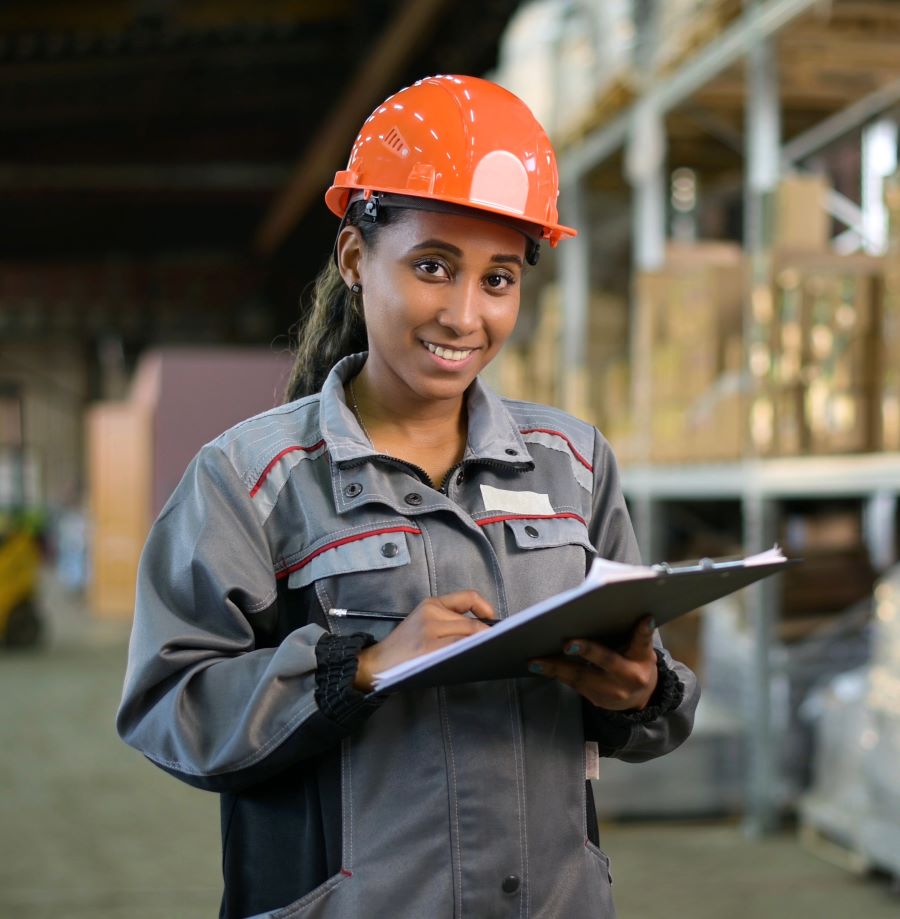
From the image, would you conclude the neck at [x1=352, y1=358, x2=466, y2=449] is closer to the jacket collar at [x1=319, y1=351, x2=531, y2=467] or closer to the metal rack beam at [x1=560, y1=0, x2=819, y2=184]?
the jacket collar at [x1=319, y1=351, x2=531, y2=467]

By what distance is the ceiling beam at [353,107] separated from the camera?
825cm

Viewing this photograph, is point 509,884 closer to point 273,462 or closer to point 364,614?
point 364,614

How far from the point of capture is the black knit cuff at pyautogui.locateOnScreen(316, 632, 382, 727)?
1.27 m

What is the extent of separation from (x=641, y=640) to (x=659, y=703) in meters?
0.14

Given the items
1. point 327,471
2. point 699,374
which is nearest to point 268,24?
point 699,374

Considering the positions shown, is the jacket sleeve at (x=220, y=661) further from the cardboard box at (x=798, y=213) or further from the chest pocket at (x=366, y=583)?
the cardboard box at (x=798, y=213)

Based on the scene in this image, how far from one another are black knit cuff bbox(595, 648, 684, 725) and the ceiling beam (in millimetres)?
6991

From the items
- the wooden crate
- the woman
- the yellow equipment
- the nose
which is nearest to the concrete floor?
the woman

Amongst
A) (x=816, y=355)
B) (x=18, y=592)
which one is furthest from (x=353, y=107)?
(x=816, y=355)

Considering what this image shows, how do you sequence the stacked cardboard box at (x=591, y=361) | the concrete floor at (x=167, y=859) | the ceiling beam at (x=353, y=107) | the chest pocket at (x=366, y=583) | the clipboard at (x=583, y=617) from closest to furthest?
the clipboard at (x=583, y=617), the chest pocket at (x=366, y=583), the concrete floor at (x=167, y=859), the stacked cardboard box at (x=591, y=361), the ceiling beam at (x=353, y=107)

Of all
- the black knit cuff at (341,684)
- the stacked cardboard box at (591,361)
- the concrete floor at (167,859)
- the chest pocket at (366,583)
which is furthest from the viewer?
the stacked cardboard box at (591,361)

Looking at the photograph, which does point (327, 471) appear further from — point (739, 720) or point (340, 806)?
point (739, 720)

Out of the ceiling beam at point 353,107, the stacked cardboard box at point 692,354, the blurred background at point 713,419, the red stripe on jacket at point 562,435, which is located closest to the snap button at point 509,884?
the red stripe on jacket at point 562,435

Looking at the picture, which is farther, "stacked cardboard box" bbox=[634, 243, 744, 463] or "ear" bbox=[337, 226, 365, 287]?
"stacked cardboard box" bbox=[634, 243, 744, 463]
